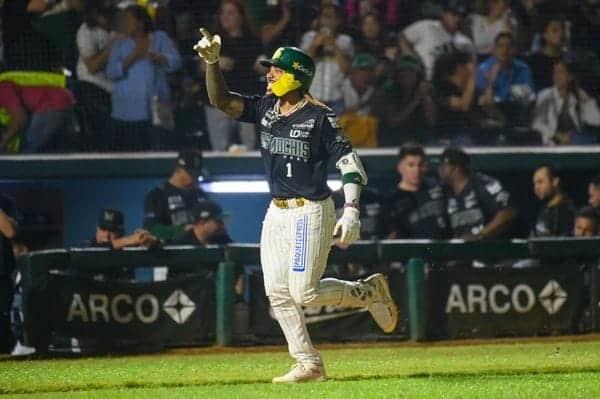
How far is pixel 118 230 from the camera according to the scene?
10.5 metres

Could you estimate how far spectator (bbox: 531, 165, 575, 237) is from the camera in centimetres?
1095

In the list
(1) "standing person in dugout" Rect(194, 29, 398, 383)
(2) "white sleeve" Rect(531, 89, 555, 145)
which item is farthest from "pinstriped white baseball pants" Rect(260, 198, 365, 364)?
(2) "white sleeve" Rect(531, 89, 555, 145)

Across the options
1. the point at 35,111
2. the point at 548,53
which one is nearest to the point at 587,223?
the point at 548,53

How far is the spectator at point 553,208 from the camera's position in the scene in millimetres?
10953

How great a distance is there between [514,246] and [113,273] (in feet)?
11.0

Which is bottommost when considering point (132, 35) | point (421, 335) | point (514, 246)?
point (421, 335)

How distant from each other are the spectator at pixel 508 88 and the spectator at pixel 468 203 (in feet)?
6.09

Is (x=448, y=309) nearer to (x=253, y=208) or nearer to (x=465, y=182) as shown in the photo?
(x=465, y=182)

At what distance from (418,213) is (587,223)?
1.47m

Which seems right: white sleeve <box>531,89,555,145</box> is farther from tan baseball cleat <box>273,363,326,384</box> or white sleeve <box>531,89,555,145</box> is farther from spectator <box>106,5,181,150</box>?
tan baseball cleat <box>273,363,326,384</box>

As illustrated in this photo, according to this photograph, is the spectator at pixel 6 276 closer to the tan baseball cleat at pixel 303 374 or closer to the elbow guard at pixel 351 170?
the tan baseball cleat at pixel 303 374

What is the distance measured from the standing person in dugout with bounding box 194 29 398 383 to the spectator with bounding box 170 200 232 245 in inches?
148

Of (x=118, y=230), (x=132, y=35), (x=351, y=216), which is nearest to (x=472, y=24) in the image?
(x=132, y=35)

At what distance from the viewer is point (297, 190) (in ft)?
22.0
